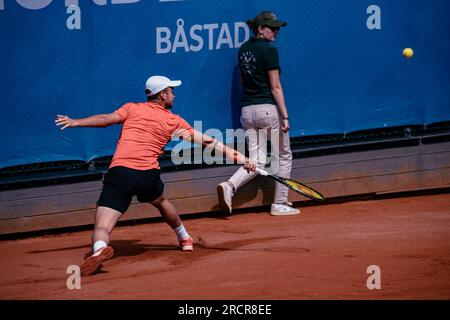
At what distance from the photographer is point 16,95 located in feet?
31.8

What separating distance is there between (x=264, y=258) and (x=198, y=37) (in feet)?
10.0

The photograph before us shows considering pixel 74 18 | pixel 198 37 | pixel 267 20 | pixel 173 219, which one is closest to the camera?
pixel 173 219

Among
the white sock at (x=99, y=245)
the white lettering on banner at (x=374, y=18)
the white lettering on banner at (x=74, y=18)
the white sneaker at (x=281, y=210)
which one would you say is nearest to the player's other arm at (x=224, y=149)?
the white sock at (x=99, y=245)

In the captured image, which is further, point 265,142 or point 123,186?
point 265,142

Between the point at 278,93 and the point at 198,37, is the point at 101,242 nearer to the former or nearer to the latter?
the point at 278,93

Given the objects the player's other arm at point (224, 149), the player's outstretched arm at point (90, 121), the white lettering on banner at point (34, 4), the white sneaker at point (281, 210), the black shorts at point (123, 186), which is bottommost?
the white sneaker at point (281, 210)

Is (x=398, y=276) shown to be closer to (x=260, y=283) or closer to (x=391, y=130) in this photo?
(x=260, y=283)

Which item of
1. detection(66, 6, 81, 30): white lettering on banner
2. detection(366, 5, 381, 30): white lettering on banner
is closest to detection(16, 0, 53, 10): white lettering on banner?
detection(66, 6, 81, 30): white lettering on banner

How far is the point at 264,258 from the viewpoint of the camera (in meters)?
8.49

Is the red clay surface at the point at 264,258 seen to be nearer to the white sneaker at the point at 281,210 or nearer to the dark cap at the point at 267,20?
the white sneaker at the point at 281,210

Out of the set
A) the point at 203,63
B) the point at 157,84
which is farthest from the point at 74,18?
the point at 157,84

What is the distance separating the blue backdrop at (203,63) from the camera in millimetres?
9742

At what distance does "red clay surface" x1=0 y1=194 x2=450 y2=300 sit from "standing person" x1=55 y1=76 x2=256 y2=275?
48cm

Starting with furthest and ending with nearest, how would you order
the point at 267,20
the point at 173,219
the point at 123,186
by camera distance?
the point at 267,20
the point at 173,219
the point at 123,186
